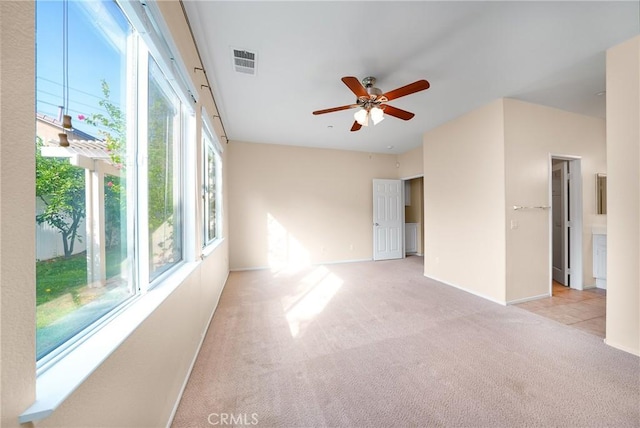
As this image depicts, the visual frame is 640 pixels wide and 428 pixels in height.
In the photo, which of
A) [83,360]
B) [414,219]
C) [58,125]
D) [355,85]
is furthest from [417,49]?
[414,219]

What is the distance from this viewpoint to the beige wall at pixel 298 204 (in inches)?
189

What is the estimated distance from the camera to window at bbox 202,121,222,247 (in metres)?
2.90

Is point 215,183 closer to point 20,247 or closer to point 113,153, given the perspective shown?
point 113,153

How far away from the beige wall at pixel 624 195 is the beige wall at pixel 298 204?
3898 millimetres

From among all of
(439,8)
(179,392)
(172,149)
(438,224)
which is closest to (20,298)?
(179,392)

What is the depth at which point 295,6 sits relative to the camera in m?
1.66

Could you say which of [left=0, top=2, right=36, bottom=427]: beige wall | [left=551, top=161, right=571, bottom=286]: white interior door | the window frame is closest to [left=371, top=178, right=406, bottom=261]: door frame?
[left=551, top=161, right=571, bottom=286]: white interior door

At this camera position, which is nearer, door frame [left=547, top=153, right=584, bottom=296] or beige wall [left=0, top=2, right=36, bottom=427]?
beige wall [left=0, top=2, right=36, bottom=427]

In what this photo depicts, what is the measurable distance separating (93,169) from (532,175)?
432 cm

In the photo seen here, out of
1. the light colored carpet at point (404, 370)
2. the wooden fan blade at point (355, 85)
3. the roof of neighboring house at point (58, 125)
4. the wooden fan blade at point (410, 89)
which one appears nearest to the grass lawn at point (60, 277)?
the roof of neighboring house at point (58, 125)

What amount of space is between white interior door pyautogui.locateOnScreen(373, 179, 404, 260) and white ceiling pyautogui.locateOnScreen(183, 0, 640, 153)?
2.62m

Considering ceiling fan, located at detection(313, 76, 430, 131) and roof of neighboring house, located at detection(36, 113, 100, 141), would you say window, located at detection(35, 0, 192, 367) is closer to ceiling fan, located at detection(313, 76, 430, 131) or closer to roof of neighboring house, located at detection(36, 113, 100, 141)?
roof of neighboring house, located at detection(36, 113, 100, 141)

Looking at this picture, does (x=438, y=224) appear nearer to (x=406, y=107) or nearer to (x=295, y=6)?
(x=406, y=107)

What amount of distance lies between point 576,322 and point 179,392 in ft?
12.3
